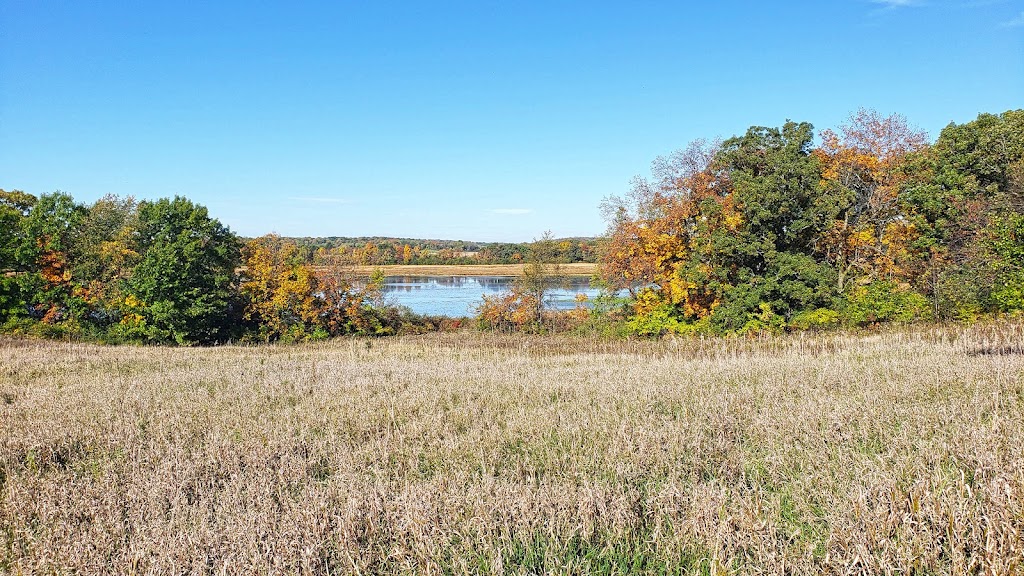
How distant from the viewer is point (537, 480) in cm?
423

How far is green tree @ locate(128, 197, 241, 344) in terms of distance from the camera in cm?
3247

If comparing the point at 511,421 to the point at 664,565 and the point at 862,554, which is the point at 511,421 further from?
the point at 862,554

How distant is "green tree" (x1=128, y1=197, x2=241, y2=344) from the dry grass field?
2737 cm

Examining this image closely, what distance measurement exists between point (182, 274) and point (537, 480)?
1350 inches

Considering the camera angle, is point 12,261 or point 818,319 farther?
point 12,261

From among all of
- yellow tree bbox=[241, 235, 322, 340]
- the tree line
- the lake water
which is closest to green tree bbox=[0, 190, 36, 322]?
the tree line

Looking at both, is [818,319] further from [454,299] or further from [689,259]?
[454,299]

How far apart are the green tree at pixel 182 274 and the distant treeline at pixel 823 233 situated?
76.8ft

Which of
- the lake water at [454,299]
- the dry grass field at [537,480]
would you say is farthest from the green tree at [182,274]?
the dry grass field at [537,480]

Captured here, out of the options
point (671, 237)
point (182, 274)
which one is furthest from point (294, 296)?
point (671, 237)

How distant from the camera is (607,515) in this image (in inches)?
132

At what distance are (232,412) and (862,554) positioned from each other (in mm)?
6878

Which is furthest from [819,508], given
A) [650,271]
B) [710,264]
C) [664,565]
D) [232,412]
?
[650,271]

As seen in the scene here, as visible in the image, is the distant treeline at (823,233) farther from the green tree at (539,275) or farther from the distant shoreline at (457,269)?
the distant shoreline at (457,269)
